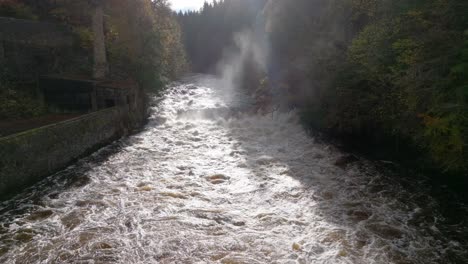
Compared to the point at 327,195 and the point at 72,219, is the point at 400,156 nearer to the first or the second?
the point at 327,195

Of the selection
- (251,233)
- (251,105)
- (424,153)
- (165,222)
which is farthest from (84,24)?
(424,153)

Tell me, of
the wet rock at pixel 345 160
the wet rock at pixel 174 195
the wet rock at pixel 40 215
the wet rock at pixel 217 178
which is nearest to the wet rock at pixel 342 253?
the wet rock at pixel 174 195

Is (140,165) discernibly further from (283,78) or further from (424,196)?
(283,78)

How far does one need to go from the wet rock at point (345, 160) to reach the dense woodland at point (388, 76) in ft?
4.15

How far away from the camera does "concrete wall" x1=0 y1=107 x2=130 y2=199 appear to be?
8383mm

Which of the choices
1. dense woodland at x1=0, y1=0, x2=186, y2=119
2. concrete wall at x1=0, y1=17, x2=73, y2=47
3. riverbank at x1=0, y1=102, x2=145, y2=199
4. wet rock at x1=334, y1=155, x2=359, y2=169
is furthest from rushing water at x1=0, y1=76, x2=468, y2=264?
concrete wall at x1=0, y1=17, x2=73, y2=47

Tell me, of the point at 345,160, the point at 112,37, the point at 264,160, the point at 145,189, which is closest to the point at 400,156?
the point at 345,160

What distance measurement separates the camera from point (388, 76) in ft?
34.3

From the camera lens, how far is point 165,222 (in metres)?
7.46

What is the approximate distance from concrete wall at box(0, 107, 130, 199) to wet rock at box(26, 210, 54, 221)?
4.23 feet

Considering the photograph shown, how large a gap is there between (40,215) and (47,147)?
9.56 feet

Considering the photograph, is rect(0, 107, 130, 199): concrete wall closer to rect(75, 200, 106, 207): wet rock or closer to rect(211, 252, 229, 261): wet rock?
rect(75, 200, 106, 207): wet rock

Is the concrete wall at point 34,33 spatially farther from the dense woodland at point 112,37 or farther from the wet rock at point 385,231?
the wet rock at point 385,231

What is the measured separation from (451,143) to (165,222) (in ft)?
24.3
